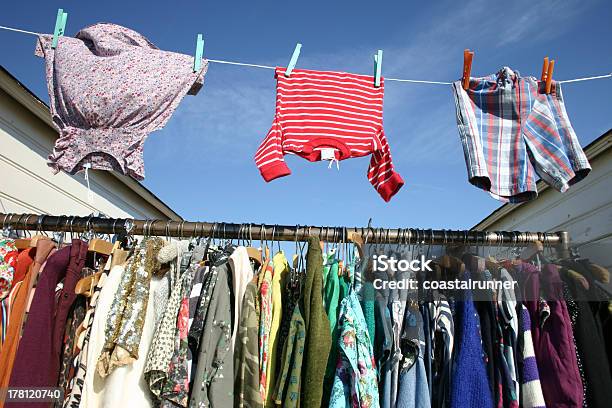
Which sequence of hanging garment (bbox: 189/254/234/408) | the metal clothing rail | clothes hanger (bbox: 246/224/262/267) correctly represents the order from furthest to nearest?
the metal clothing rail
clothes hanger (bbox: 246/224/262/267)
hanging garment (bbox: 189/254/234/408)

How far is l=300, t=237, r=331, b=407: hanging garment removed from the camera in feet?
4.93

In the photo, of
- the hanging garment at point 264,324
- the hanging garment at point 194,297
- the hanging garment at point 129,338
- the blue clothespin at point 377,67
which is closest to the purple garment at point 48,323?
the hanging garment at point 129,338

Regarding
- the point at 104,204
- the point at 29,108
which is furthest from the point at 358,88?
the point at 104,204

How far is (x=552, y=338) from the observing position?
1.71m

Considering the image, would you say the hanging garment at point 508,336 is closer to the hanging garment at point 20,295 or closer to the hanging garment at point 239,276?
the hanging garment at point 239,276

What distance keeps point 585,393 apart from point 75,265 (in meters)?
2.01

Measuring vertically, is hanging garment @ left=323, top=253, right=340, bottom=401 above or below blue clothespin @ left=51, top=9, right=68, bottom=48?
below

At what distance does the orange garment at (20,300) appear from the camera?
1.60 metres

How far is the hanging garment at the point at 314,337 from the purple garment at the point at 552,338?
2.74 ft

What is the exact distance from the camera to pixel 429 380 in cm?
162

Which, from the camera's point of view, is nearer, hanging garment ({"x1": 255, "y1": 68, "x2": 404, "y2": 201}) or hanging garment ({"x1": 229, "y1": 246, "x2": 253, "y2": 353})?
hanging garment ({"x1": 229, "y1": 246, "x2": 253, "y2": 353})

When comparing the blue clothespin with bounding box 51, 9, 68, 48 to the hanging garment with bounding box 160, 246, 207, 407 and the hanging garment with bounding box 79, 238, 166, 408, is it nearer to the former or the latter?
the hanging garment with bounding box 79, 238, 166, 408

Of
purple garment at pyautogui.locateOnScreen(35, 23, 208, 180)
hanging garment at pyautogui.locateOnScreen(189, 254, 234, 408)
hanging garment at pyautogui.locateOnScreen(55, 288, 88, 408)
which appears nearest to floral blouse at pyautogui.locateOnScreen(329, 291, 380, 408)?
hanging garment at pyautogui.locateOnScreen(189, 254, 234, 408)

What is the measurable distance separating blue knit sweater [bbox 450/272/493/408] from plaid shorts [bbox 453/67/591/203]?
0.74m
